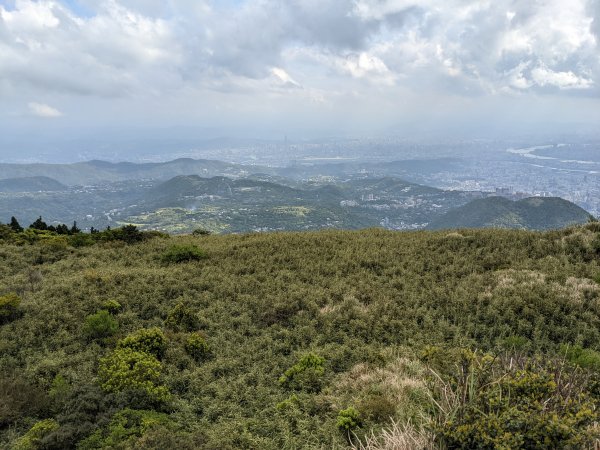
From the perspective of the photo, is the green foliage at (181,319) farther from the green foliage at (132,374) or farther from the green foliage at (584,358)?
the green foliage at (584,358)

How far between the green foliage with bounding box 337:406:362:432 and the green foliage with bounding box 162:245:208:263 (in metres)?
13.4

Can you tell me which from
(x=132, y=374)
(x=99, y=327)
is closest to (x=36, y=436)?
(x=132, y=374)

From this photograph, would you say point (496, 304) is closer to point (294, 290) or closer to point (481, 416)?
point (294, 290)

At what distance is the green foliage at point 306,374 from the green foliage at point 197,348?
2.79 meters

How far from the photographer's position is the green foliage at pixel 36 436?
20.8 feet

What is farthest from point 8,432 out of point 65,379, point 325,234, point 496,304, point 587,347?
point 325,234

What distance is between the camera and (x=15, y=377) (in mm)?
9125

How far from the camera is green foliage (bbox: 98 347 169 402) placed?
804cm

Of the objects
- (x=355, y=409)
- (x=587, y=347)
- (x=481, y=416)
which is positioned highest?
(x=481, y=416)

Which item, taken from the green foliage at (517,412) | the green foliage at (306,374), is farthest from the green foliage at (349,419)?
the green foliage at (517,412)

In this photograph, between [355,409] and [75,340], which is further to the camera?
[75,340]

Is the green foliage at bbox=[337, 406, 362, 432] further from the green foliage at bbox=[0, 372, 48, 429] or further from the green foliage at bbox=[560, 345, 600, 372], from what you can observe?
the green foliage at bbox=[0, 372, 48, 429]

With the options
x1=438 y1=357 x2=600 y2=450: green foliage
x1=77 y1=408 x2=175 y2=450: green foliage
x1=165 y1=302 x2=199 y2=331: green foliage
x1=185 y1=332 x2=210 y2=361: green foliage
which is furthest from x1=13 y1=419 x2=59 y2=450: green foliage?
x1=438 y1=357 x2=600 y2=450: green foliage

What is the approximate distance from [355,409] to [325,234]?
52.3 ft
